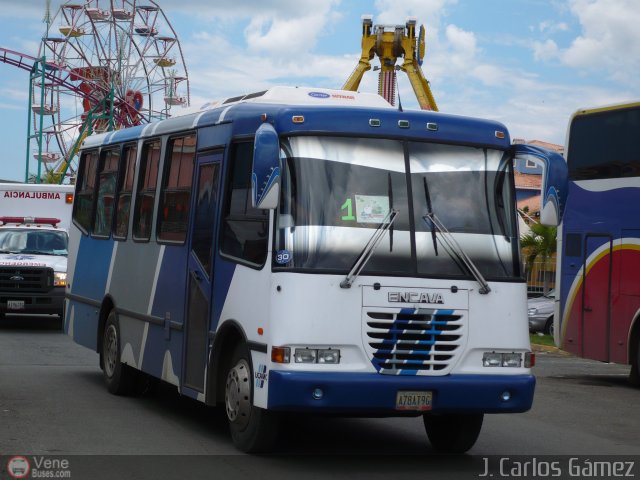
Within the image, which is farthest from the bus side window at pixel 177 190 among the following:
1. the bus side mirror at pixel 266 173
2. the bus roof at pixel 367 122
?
the bus side mirror at pixel 266 173

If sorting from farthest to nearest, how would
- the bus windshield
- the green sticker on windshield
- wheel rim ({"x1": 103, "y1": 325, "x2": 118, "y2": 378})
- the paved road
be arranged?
1. wheel rim ({"x1": 103, "y1": 325, "x2": 118, "y2": 378})
2. the paved road
3. the green sticker on windshield
4. the bus windshield

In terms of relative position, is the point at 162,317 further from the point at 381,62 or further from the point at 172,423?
the point at 381,62

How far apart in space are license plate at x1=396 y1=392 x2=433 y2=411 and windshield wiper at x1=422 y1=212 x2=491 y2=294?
38.3 inches

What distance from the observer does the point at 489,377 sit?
31.4 feet

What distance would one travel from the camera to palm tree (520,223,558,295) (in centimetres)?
3728

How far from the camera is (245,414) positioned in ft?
32.2

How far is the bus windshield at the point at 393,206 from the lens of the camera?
9.37 meters

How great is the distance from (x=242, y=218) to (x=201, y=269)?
1025 mm

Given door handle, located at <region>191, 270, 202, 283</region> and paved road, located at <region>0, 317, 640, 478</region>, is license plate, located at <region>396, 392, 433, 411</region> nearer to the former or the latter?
paved road, located at <region>0, 317, 640, 478</region>

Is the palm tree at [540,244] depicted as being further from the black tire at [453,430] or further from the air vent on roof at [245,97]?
the black tire at [453,430]

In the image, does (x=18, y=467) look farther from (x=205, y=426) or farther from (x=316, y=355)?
(x=205, y=426)

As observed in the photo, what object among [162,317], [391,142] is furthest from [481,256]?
[162,317]

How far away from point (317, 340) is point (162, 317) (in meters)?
3.21

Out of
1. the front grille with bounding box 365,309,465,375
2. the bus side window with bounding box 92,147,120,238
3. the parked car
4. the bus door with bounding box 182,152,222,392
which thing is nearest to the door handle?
the bus door with bounding box 182,152,222,392
